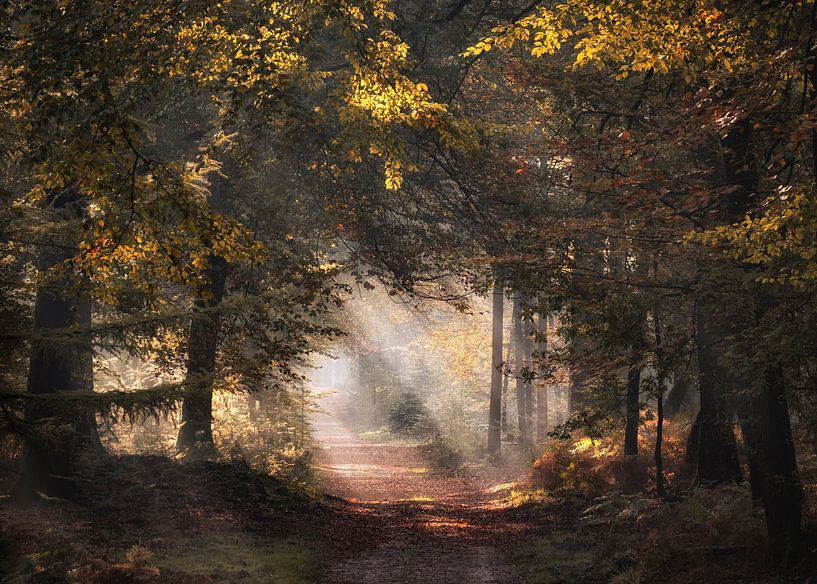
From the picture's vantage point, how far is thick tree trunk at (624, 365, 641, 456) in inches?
583

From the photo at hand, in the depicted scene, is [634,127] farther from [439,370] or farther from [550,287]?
[439,370]

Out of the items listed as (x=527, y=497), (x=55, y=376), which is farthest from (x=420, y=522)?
(x=55, y=376)

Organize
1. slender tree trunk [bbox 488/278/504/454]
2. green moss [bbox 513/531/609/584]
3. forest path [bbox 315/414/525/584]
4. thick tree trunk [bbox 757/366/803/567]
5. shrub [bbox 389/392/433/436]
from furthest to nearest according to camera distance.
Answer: shrub [bbox 389/392/433/436] → slender tree trunk [bbox 488/278/504/454] → forest path [bbox 315/414/525/584] → green moss [bbox 513/531/609/584] → thick tree trunk [bbox 757/366/803/567]

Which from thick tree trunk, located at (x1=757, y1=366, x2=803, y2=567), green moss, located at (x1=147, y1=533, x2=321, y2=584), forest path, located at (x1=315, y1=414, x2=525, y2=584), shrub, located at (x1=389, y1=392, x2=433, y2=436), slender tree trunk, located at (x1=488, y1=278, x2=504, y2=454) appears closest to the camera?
thick tree trunk, located at (x1=757, y1=366, x2=803, y2=567)

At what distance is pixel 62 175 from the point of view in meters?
7.23

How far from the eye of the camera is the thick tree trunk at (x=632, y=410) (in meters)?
14.8

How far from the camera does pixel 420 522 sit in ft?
53.9

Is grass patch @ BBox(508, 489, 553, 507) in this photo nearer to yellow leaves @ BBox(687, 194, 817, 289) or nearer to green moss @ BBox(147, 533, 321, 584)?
green moss @ BBox(147, 533, 321, 584)

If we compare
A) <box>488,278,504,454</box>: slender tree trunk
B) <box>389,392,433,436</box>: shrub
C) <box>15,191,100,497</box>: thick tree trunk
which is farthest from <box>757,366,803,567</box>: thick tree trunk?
<box>389,392,433,436</box>: shrub

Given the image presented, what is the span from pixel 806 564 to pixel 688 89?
23.4ft

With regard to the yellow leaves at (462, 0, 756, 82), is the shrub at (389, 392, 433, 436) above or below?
below

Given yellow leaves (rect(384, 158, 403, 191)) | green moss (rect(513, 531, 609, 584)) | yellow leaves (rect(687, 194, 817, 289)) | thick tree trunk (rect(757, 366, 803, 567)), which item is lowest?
green moss (rect(513, 531, 609, 584))

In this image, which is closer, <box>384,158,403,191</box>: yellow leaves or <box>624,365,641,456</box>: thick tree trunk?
<box>384,158,403,191</box>: yellow leaves

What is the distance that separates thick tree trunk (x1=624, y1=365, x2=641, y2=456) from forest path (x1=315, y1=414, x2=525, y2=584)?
11.0 ft
